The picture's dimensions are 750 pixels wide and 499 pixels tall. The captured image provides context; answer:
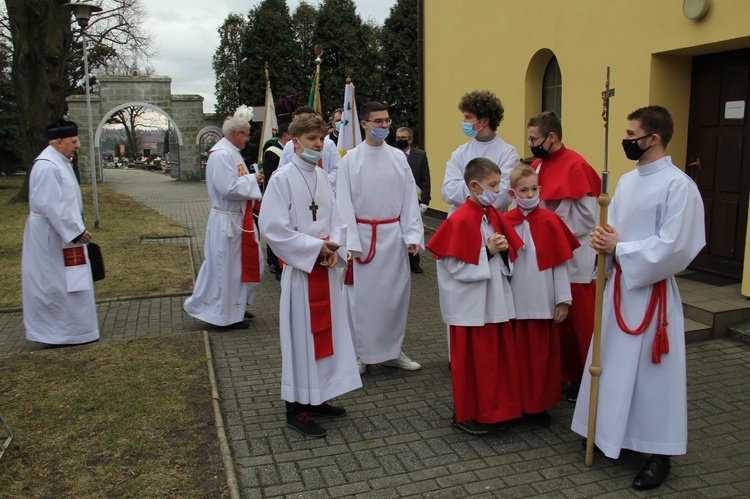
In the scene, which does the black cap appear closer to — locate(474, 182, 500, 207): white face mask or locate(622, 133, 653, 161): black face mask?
locate(474, 182, 500, 207): white face mask

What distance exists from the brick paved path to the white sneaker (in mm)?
91

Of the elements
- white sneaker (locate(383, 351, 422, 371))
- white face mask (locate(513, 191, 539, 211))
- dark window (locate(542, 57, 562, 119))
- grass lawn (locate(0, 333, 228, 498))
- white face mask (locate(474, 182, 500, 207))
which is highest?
dark window (locate(542, 57, 562, 119))

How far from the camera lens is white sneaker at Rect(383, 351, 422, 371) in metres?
5.63

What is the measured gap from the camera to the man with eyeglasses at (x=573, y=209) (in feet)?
15.7

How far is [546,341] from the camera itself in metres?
4.40

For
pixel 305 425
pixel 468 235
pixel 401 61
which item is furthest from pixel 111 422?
pixel 401 61

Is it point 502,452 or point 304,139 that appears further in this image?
point 304,139

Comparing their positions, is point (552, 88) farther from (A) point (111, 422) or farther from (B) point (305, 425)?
(A) point (111, 422)

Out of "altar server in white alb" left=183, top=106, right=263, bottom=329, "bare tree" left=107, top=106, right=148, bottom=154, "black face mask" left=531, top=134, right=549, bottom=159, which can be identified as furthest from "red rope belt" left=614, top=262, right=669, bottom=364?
"bare tree" left=107, top=106, right=148, bottom=154

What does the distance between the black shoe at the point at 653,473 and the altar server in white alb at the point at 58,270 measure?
518cm

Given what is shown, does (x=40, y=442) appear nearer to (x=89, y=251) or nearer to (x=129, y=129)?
(x=89, y=251)

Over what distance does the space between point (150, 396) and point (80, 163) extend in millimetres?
28474

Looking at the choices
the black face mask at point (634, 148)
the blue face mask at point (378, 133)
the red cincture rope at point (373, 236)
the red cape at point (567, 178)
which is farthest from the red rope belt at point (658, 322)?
the blue face mask at point (378, 133)

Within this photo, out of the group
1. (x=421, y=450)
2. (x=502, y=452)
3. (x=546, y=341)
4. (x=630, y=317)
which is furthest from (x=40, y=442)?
(x=630, y=317)
